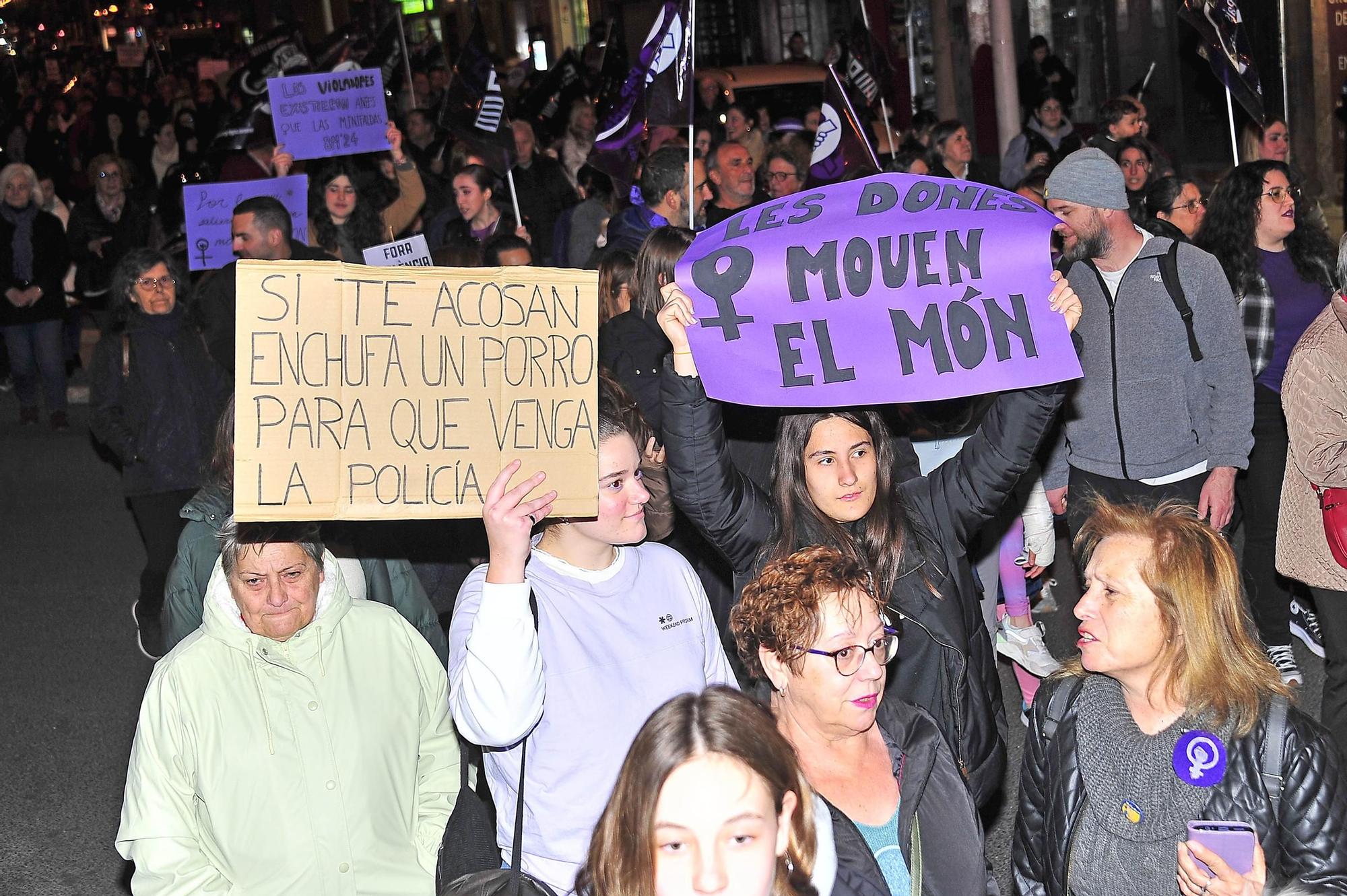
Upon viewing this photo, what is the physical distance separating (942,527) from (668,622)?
857 millimetres

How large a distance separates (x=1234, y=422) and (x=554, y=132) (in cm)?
1134

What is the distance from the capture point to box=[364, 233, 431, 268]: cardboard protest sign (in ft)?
28.6

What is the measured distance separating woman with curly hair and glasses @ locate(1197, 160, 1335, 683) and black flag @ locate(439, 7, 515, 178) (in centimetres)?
527

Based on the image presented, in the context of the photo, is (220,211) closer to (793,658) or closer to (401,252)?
(401,252)

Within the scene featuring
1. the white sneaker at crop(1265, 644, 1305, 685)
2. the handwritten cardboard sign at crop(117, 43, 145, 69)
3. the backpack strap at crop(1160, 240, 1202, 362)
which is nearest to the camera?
the backpack strap at crop(1160, 240, 1202, 362)

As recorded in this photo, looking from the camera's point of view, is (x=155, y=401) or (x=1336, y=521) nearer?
(x=1336, y=521)

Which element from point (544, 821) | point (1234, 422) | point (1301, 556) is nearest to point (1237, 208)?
point (1234, 422)

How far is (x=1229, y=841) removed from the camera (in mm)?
2811

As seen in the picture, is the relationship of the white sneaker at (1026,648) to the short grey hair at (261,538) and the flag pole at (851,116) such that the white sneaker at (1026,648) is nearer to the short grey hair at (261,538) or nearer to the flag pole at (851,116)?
the short grey hair at (261,538)

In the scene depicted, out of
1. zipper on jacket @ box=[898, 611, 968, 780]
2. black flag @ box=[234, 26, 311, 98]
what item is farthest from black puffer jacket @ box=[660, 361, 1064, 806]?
black flag @ box=[234, 26, 311, 98]

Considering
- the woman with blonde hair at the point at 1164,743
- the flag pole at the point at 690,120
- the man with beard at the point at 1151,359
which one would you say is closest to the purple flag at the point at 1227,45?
the flag pole at the point at 690,120

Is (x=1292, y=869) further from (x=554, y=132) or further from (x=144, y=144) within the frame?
(x=144, y=144)

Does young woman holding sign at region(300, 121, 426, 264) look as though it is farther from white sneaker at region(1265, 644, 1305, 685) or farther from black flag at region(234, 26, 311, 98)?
white sneaker at region(1265, 644, 1305, 685)

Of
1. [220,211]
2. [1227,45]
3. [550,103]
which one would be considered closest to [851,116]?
[1227,45]
